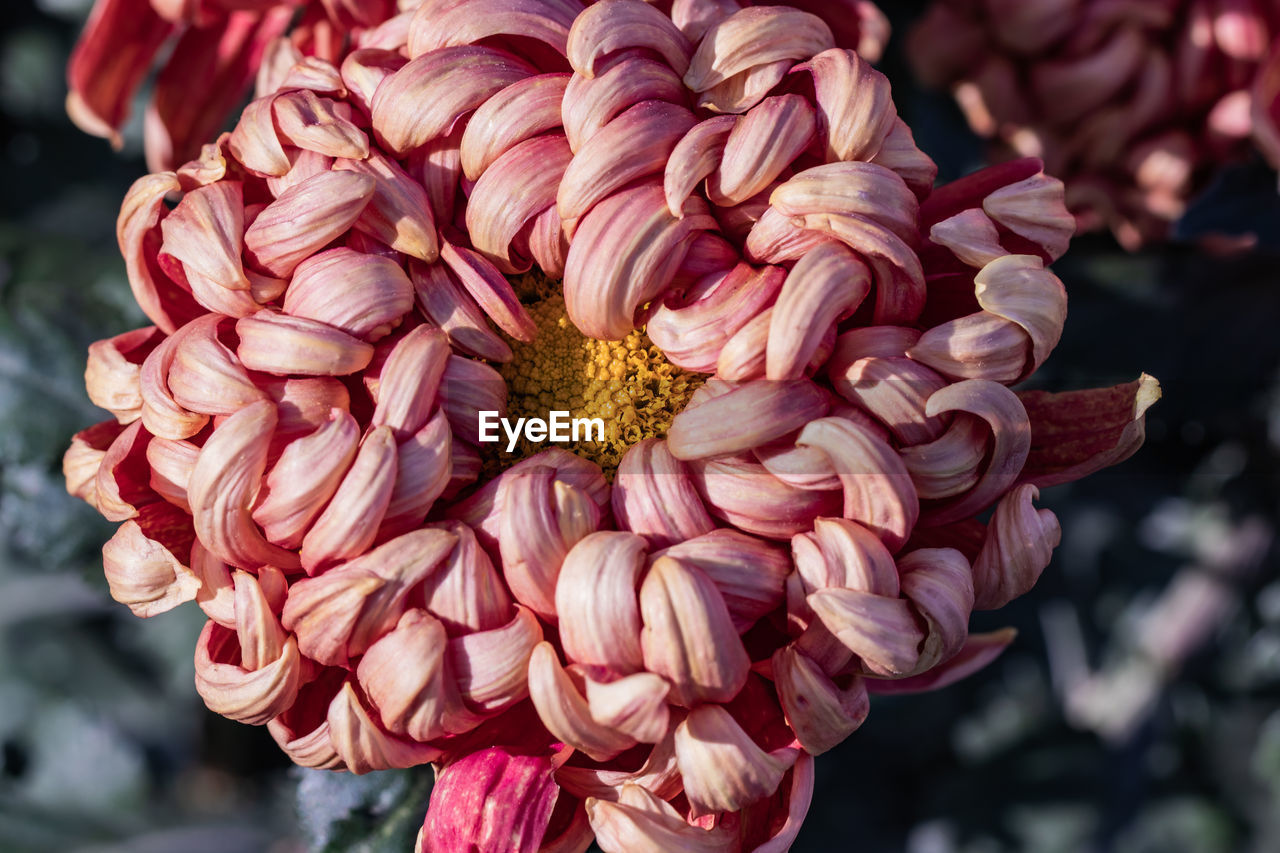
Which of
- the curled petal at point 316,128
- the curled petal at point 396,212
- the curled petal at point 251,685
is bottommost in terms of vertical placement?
the curled petal at point 251,685

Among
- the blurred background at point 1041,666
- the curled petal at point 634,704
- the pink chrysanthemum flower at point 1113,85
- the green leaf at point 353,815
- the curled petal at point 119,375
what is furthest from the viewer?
the blurred background at point 1041,666

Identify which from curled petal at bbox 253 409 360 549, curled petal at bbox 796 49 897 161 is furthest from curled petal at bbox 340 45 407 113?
curled petal at bbox 796 49 897 161

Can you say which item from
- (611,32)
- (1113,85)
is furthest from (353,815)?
(1113,85)

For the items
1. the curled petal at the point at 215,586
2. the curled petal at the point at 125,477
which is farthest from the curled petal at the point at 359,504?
the curled petal at the point at 125,477

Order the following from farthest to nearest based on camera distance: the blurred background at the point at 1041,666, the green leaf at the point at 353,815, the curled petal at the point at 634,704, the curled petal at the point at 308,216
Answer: the blurred background at the point at 1041,666 < the green leaf at the point at 353,815 < the curled petal at the point at 308,216 < the curled petal at the point at 634,704

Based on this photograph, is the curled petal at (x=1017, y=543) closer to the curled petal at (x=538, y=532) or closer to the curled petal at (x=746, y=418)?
the curled petal at (x=746, y=418)

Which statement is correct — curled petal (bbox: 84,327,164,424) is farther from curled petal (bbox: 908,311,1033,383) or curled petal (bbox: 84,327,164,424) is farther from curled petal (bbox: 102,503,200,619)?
curled petal (bbox: 908,311,1033,383)

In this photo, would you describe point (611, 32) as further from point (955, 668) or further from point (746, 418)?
point (955, 668)

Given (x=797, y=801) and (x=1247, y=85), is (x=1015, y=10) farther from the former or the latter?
(x=797, y=801)
